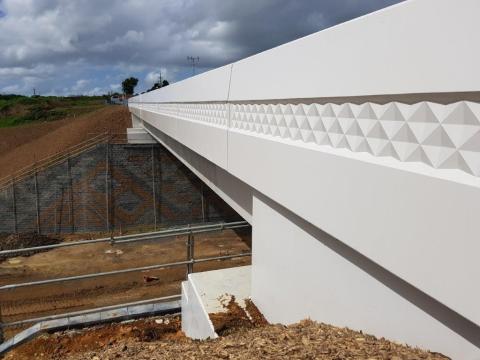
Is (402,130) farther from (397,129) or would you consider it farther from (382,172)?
(382,172)

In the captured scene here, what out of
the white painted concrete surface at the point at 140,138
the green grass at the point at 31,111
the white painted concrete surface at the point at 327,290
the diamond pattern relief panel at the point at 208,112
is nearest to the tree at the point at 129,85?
the green grass at the point at 31,111

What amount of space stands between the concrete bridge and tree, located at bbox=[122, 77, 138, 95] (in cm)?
8909

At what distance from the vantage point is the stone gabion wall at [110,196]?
23.0m

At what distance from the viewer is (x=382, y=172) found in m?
1.94

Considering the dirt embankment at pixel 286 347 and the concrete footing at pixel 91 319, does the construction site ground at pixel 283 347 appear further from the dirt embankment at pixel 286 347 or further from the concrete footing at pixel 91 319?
the concrete footing at pixel 91 319

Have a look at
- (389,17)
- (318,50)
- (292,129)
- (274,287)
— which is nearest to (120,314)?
(274,287)

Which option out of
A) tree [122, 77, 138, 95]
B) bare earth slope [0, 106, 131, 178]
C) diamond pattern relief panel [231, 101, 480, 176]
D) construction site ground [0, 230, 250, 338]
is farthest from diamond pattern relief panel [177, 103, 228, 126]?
tree [122, 77, 138, 95]

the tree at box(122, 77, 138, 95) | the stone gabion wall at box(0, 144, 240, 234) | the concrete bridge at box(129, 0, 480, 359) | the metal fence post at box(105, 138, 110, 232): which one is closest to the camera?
the concrete bridge at box(129, 0, 480, 359)

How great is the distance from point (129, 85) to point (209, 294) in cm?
8810

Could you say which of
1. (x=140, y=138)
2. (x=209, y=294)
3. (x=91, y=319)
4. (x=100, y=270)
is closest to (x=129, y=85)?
(x=140, y=138)

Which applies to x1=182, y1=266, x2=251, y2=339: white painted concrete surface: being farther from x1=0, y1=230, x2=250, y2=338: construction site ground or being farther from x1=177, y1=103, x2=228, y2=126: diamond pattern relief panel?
x1=0, y1=230, x2=250, y2=338: construction site ground

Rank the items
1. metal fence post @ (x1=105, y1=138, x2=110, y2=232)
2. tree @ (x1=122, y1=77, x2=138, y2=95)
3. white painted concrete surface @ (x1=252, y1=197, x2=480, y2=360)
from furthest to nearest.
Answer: tree @ (x1=122, y1=77, x2=138, y2=95) < metal fence post @ (x1=105, y1=138, x2=110, y2=232) < white painted concrete surface @ (x1=252, y1=197, x2=480, y2=360)

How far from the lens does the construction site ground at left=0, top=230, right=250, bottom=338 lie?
1471cm

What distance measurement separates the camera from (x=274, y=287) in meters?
3.86
